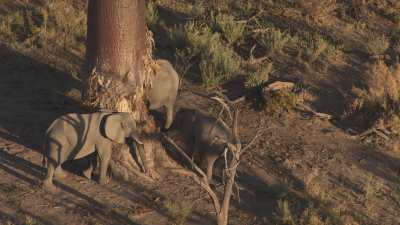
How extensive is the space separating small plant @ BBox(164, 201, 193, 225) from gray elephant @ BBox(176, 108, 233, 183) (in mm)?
848

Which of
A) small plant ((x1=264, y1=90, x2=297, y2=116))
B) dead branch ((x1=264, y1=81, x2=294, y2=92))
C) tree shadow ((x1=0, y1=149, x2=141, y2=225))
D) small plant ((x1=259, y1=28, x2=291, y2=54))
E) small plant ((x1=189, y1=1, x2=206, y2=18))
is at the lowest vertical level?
tree shadow ((x1=0, y1=149, x2=141, y2=225))

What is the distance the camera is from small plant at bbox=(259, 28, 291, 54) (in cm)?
1202

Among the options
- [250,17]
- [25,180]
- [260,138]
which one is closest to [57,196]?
[25,180]

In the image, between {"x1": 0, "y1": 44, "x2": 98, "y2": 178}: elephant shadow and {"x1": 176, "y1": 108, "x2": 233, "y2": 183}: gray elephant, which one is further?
{"x1": 0, "y1": 44, "x2": 98, "y2": 178}: elephant shadow

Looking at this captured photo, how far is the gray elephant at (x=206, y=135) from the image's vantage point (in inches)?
309

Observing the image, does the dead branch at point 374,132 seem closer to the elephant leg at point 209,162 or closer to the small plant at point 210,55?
the small plant at point 210,55

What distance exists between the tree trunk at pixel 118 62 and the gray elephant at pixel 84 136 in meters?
0.39

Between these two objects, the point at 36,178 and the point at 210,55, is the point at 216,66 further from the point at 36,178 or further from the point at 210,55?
the point at 36,178

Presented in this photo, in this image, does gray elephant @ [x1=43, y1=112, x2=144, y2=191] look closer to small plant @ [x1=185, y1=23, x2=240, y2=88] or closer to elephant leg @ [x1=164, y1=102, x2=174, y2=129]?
elephant leg @ [x1=164, y1=102, x2=174, y2=129]

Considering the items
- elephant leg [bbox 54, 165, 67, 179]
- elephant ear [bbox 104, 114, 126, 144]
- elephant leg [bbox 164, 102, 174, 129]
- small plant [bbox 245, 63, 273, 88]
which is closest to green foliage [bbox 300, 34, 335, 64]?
small plant [bbox 245, 63, 273, 88]

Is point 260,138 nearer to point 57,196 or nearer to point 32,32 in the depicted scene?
point 57,196

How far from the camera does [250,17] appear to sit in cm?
1366

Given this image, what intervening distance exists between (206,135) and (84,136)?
1.53m

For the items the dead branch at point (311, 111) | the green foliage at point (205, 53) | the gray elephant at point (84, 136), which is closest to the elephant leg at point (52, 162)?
the gray elephant at point (84, 136)
